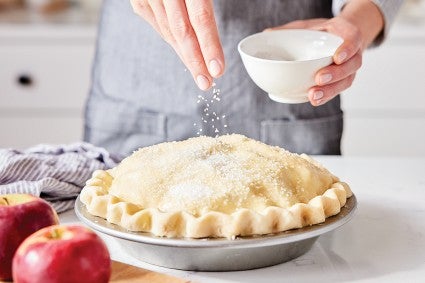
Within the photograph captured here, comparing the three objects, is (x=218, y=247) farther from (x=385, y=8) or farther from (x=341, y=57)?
(x=385, y=8)

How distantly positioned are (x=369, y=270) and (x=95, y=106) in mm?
1032

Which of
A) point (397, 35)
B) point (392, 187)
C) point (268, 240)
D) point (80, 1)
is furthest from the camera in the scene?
point (80, 1)

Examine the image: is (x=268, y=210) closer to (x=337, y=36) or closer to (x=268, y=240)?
(x=268, y=240)

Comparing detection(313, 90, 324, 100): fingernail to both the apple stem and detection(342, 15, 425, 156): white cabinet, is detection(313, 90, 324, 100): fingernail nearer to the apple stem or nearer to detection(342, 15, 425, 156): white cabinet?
the apple stem

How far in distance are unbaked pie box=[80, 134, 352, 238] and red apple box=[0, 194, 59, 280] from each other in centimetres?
10

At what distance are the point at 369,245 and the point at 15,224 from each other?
0.50 m

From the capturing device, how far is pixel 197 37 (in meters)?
→ 1.40

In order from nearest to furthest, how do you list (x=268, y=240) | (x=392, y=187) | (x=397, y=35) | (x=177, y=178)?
(x=268, y=240) → (x=177, y=178) → (x=392, y=187) → (x=397, y=35)

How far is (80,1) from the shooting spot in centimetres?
354

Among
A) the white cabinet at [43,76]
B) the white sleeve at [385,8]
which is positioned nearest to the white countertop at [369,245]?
the white sleeve at [385,8]

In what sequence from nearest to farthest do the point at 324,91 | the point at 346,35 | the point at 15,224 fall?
the point at 15,224
the point at 324,91
the point at 346,35

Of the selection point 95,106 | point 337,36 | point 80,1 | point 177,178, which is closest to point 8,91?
point 80,1

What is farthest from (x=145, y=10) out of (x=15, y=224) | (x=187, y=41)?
(x=15, y=224)

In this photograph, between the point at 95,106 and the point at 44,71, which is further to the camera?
the point at 44,71
